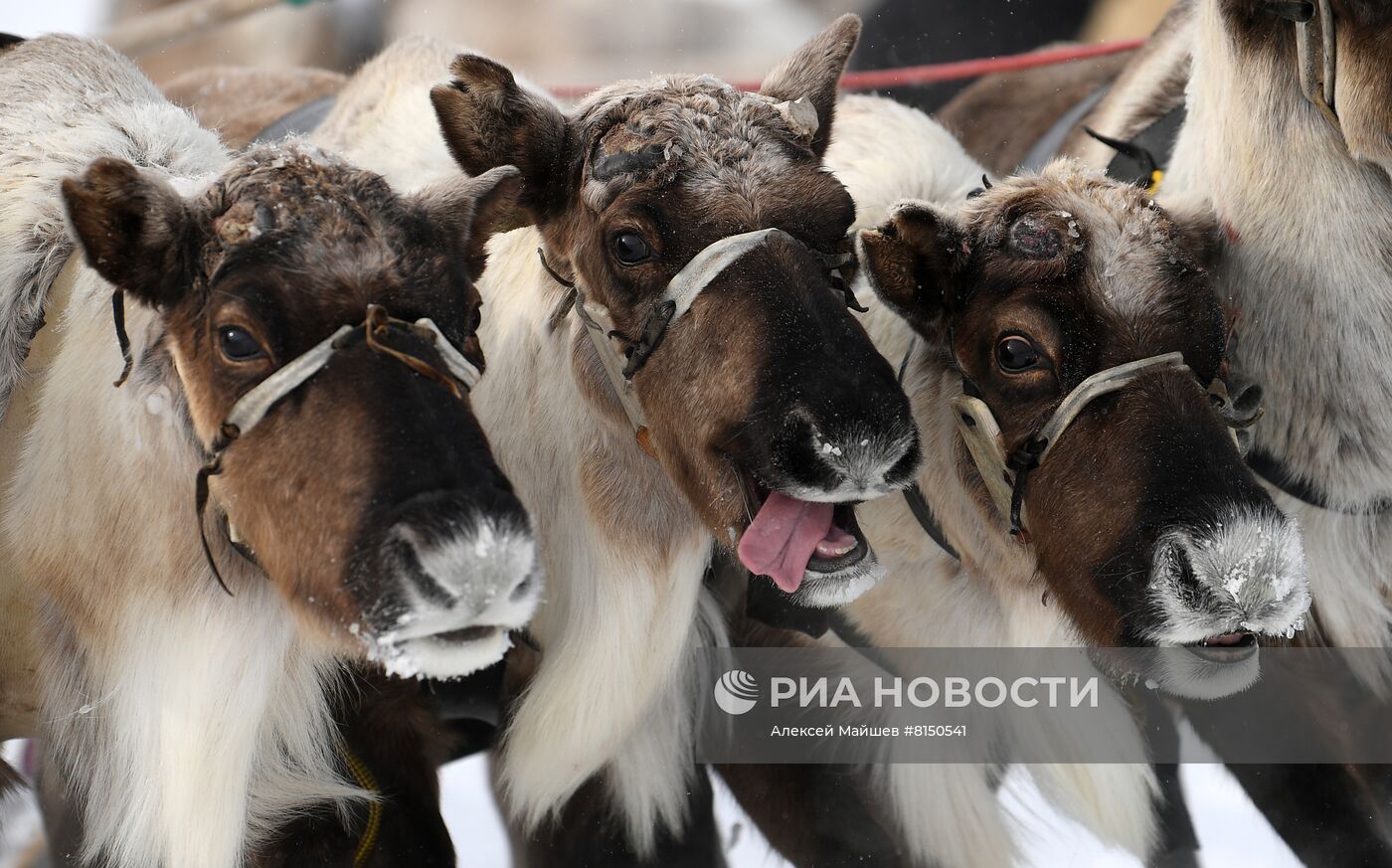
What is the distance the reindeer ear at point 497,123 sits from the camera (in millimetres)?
2150

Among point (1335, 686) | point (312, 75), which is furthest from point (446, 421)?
point (312, 75)

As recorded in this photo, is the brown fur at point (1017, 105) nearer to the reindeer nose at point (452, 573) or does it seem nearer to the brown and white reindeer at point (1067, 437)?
the brown and white reindeer at point (1067, 437)

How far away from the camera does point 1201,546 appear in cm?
190

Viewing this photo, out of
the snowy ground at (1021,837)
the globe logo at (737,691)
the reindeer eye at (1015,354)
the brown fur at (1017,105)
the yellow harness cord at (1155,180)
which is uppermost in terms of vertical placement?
the reindeer eye at (1015,354)

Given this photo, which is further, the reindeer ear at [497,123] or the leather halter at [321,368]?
the reindeer ear at [497,123]

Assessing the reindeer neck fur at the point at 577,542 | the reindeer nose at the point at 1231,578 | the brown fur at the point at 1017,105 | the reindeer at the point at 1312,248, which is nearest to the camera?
the reindeer nose at the point at 1231,578

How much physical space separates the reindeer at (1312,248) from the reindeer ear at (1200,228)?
0.02 metres

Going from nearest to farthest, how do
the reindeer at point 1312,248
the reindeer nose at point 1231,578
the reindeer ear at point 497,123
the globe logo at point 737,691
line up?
the reindeer nose at point 1231,578
the reindeer ear at point 497,123
the reindeer at point 1312,248
the globe logo at point 737,691

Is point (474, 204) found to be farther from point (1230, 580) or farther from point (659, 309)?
point (1230, 580)

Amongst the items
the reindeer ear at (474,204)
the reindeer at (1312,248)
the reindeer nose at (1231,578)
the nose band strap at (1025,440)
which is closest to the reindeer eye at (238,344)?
the reindeer ear at (474,204)

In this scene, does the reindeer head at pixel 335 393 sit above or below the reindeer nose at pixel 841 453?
above

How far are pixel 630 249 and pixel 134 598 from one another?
1.06 metres

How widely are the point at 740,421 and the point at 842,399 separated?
0.62ft

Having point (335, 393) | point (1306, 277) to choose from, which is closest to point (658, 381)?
point (335, 393)
